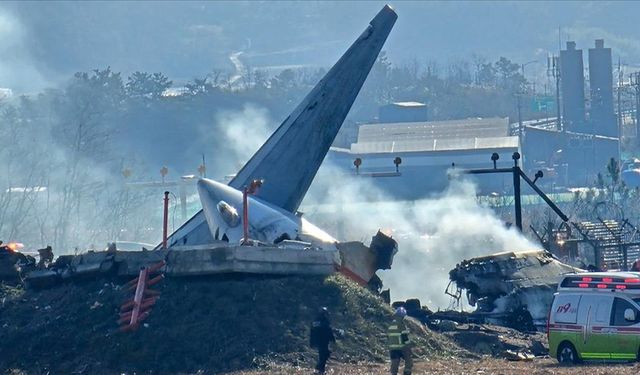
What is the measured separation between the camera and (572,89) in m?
170

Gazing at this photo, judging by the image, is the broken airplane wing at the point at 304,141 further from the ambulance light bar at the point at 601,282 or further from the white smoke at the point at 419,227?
the ambulance light bar at the point at 601,282

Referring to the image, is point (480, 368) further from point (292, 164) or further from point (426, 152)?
point (426, 152)

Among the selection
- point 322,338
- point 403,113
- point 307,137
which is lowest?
point 322,338

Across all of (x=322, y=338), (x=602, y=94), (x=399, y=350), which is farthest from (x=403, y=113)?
(x=399, y=350)

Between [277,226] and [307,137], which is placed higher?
[307,137]

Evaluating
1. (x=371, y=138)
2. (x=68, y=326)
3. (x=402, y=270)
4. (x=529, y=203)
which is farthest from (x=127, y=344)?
(x=371, y=138)

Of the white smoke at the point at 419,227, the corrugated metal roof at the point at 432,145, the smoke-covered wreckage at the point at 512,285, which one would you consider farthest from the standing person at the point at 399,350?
the corrugated metal roof at the point at 432,145

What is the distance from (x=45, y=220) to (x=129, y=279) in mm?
61506

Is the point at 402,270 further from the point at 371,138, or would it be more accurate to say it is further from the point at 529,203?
the point at 371,138

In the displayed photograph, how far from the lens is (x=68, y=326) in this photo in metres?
36.2

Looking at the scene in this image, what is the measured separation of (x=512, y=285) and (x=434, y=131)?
100m

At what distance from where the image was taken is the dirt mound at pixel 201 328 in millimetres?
33938

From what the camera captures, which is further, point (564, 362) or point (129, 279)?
point (129, 279)

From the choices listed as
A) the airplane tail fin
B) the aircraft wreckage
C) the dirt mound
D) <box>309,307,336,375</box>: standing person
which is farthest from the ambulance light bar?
the airplane tail fin
